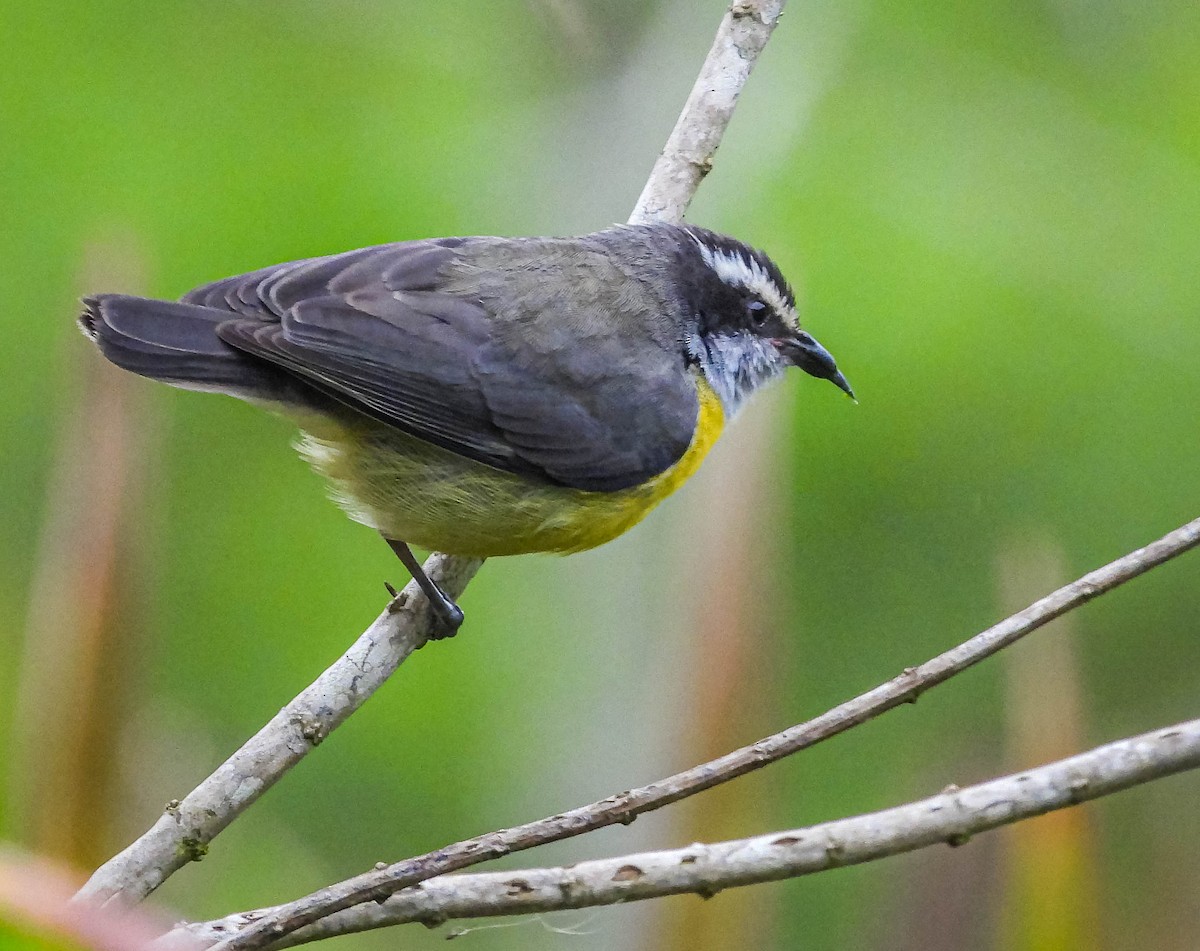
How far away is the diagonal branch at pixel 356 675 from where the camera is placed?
3070 millimetres

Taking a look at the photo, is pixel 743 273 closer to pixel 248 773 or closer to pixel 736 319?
pixel 736 319

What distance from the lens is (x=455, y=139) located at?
9594 millimetres

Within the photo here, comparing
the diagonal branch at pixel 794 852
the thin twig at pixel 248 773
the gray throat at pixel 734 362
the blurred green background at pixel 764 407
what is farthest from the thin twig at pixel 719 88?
the diagonal branch at pixel 794 852

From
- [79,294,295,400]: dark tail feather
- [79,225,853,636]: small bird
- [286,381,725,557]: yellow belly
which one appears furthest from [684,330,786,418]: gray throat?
[79,294,295,400]: dark tail feather

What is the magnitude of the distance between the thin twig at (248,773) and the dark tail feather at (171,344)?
0.85m

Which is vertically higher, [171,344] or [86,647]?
[171,344]

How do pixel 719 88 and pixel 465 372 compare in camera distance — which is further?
pixel 719 88

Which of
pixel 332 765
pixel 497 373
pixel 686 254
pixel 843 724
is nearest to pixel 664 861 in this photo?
pixel 843 724

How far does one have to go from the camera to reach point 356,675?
11.5 feet

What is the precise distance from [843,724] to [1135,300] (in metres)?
6.06

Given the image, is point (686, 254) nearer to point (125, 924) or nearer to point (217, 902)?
point (217, 902)

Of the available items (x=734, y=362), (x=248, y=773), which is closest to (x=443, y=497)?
(x=248, y=773)

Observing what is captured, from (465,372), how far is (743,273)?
4.02ft

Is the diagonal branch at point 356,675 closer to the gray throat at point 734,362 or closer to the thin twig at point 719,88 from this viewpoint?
the thin twig at point 719,88
